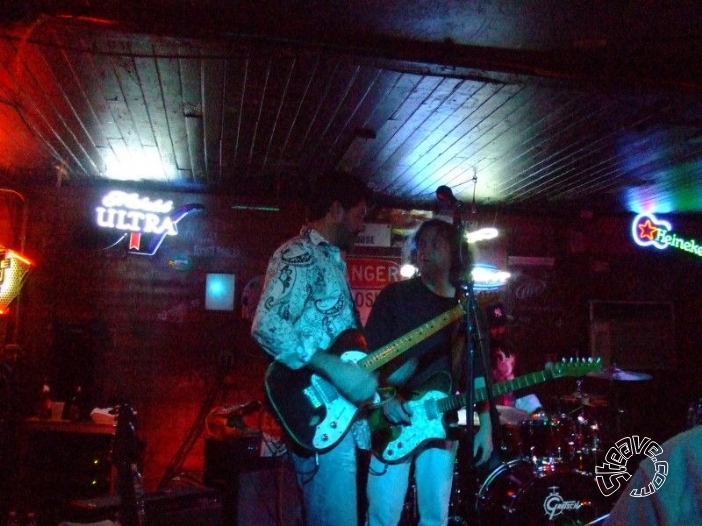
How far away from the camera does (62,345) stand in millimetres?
6762

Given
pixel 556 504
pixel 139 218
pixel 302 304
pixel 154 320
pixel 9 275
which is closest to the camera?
pixel 302 304

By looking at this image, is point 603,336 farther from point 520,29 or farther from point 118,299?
Answer: point 118,299

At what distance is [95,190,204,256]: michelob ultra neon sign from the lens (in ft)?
22.7

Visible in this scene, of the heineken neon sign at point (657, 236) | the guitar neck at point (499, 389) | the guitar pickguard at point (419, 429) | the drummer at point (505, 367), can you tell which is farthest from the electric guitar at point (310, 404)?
the heineken neon sign at point (657, 236)

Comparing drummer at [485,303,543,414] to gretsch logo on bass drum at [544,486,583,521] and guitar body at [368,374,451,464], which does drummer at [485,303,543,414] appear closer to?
gretsch logo on bass drum at [544,486,583,521]

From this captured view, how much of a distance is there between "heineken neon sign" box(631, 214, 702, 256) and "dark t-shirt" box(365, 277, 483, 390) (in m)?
5.71

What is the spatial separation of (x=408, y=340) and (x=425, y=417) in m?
0.49

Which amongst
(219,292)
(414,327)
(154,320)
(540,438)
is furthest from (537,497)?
(154,320)

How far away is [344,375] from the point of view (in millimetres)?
2408

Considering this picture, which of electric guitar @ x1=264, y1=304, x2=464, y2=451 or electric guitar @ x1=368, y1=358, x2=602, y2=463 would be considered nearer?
electric guitar @ x1=264, y1=304, x2=464, y2=451

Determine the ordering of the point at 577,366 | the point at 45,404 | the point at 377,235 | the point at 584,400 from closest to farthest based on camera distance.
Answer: the point at 577,366 → the point at 584,400 → the point at 45,404 → the point at 377,235

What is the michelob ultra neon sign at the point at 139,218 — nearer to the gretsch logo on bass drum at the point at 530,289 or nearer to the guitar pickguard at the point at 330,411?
the gretsch logo on bass drum at the point at 530,289

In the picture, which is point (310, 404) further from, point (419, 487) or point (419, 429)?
point (419, 487)

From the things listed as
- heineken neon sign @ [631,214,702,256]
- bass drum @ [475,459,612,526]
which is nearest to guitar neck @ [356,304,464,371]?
bass drum @ [475,459,612,526]
